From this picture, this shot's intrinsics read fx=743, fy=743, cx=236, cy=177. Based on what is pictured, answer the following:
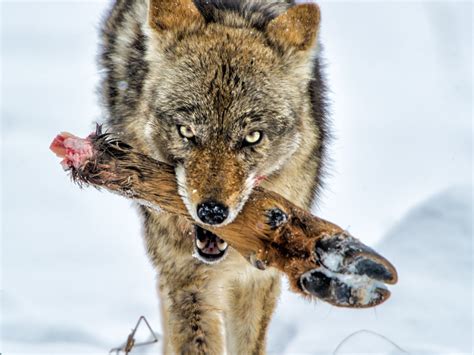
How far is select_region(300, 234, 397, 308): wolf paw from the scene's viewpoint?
92.1 inches

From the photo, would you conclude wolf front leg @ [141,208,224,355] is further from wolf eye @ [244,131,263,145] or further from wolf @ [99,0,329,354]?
wolf eye @ [244,131,263,145]

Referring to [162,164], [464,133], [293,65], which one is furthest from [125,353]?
[464,133]

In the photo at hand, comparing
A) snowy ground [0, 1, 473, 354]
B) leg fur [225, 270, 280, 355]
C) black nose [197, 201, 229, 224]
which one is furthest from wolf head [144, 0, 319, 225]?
snowy ground [0, 1, 473, 354]

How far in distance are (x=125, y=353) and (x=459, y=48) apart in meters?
4.92

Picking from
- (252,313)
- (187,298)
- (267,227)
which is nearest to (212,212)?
(267,227)

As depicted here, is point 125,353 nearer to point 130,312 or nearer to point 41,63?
point 130,312

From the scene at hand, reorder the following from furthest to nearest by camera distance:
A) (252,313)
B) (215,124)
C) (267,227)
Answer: (252,313) → (215,124) → (267,227)

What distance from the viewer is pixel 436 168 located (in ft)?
18.7

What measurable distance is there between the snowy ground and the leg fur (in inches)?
10.9

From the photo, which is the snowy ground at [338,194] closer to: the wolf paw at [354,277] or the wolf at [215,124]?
the wolf at [215,124]

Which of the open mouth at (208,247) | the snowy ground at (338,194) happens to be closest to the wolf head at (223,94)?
the open mouth at (208,247)

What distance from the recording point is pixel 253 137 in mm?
3102

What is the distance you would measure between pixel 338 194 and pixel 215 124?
2941 millimetres

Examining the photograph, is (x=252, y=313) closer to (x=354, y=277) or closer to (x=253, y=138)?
(x=253, y=138)
